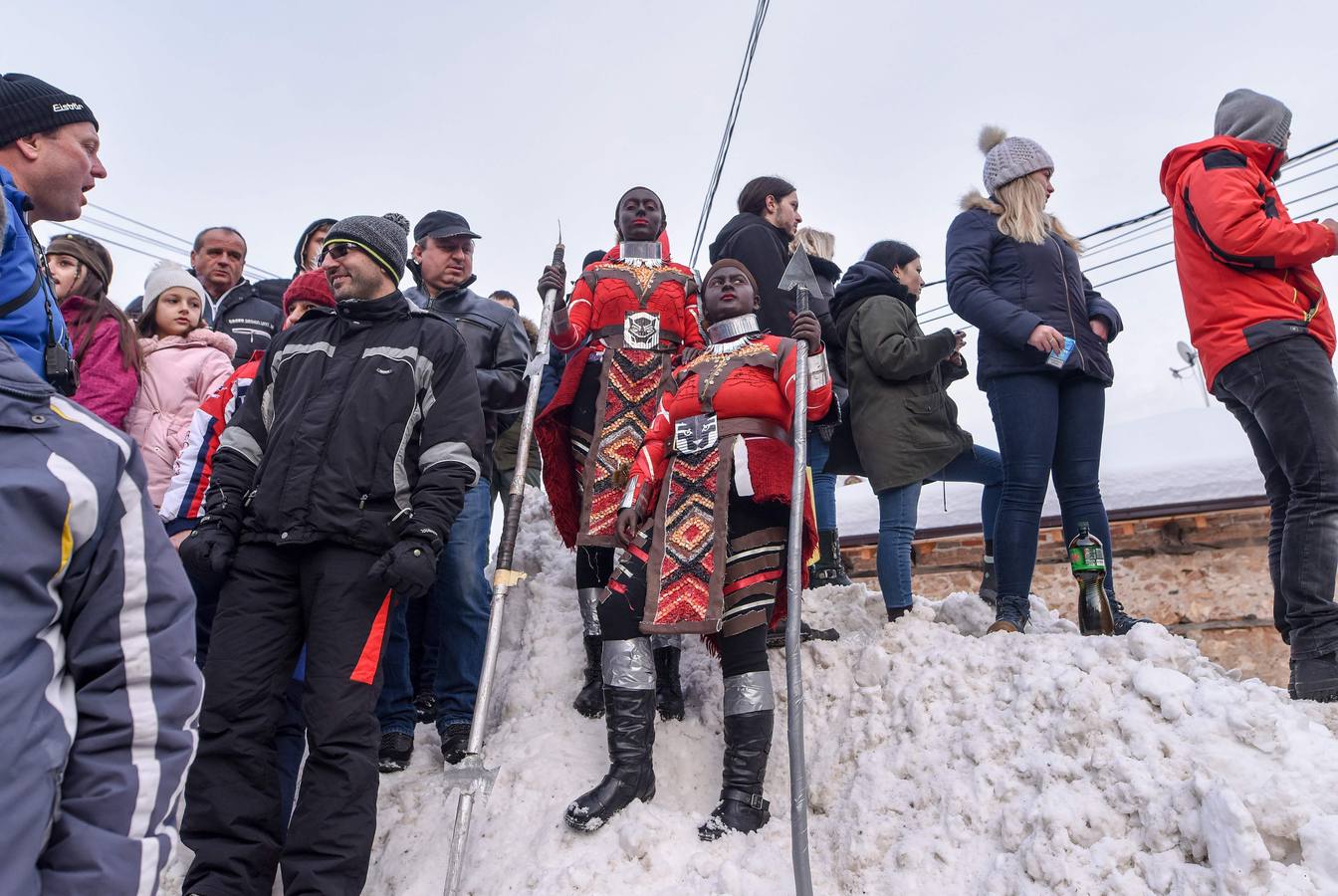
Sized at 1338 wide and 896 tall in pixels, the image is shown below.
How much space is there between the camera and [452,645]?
4129 mm

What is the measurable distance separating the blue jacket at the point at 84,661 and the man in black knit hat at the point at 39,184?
102cm

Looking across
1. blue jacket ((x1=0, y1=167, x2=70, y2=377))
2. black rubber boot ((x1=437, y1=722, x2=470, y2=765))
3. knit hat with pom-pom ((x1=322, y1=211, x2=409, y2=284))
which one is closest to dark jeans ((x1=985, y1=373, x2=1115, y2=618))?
black rubber boot ((x1=437, y1=722, x2=470, y2=765))

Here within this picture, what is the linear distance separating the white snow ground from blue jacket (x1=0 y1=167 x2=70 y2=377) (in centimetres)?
220

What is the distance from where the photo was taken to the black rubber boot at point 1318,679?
10.5 feet

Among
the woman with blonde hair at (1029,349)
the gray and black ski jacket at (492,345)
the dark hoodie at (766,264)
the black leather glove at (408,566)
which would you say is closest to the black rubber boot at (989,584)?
the woman with blonde hair at (1029,349)

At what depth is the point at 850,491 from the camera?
42.0 ft

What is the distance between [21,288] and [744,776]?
2646mm

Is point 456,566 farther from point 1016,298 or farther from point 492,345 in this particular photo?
point 1016,298

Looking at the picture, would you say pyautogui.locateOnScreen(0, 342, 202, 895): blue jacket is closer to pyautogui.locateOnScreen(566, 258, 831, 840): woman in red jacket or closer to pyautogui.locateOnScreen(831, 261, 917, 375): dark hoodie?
pyautogui.locateOnScreen(566, 258, 831, 840): woman in red jacket

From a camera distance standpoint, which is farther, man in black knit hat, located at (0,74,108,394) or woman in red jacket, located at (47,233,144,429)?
woman in red jacket, located at (47,233,144,429)

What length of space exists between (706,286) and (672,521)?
3.76 ft

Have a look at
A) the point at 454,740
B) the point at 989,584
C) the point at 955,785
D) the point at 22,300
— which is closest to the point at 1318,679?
the point at 955,785

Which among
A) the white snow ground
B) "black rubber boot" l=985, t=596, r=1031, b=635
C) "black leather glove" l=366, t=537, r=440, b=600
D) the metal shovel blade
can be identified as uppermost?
the metal shovel blade

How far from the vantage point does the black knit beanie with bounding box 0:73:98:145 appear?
244cm
